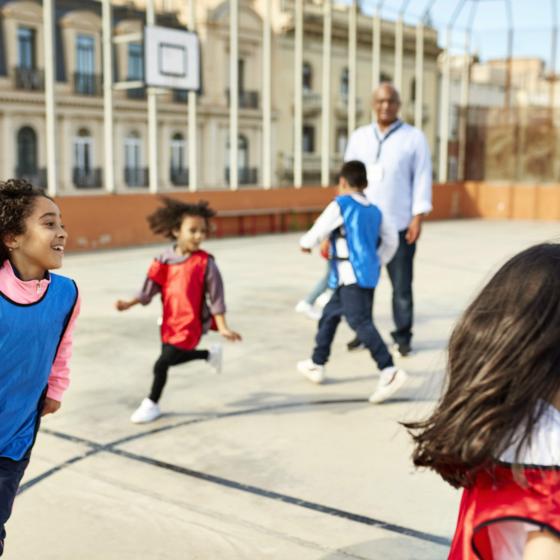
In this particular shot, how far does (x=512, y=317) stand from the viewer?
1176 mm

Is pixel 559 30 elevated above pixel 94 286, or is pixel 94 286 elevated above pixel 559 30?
pixel 559 30

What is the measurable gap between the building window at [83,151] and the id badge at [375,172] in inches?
792

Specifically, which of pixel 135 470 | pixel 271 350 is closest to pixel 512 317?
pixel 135 470

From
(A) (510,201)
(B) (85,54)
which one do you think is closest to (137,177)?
(B) (85,54)

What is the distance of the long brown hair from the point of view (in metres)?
1.17

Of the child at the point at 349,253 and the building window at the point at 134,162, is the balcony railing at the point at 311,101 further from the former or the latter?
the child at the point at 349,253

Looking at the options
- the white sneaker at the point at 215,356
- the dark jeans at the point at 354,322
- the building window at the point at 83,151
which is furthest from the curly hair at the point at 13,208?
the building window at the point at 83,151

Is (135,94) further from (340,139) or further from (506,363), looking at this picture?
(506,363)

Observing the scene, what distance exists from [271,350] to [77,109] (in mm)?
19815

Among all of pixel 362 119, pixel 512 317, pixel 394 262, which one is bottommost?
pixel 394 262

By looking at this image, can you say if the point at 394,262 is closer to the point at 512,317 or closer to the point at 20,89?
the point at 512,317

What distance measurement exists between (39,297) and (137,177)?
24600mm

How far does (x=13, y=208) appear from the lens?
2277 millimetres

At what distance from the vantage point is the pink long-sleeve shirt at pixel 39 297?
221cm
